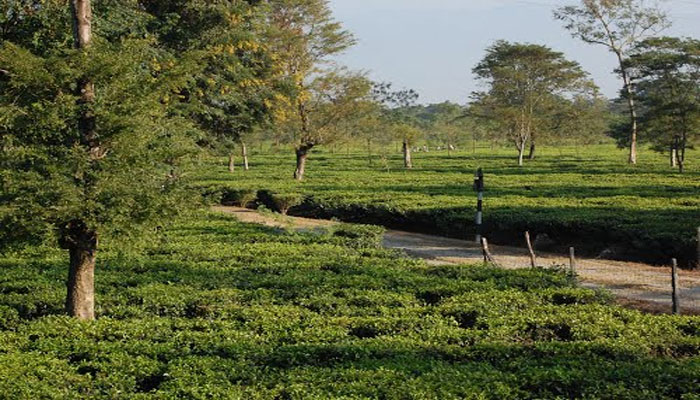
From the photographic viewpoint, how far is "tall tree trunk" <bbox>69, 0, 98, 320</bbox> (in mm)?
8594

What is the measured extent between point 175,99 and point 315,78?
23787 millimetres

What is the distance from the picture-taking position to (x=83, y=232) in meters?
8.70

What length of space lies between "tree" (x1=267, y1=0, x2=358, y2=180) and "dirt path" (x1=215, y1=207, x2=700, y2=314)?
13.2 meters

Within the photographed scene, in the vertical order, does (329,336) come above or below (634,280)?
above

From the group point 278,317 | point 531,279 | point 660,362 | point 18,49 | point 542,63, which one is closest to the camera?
point 660,362

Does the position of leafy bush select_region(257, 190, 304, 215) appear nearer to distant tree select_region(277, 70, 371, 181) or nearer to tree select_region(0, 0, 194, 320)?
distant tree select_region(277, 70, 371, 181)

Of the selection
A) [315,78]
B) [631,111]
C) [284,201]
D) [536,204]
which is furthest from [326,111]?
[631,111]

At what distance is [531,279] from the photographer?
37.1 ft

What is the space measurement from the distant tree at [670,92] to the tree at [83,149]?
32442 mm

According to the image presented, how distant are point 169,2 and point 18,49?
14216 mm

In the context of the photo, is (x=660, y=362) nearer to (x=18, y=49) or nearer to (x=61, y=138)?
(x=61, y=138)

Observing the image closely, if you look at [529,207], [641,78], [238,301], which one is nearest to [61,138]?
[238,301]

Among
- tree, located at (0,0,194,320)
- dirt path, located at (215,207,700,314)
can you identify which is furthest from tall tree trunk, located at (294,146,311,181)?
tree, located at (0,0,194,320)

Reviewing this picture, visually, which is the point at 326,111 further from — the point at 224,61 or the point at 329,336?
the point at 329,336
